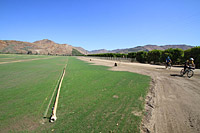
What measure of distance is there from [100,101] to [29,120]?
2265mm

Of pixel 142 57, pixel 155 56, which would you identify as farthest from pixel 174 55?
pixel 142 57

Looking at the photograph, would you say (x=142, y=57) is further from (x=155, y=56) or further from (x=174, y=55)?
(x=174, y=55)

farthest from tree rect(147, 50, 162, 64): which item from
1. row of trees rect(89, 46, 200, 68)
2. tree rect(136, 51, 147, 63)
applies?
tree rect(136, 51, 147, 63)

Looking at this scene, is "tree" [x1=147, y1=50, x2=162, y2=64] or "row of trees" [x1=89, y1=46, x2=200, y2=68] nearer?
"row of trees" [x1=89, y1=46, x2=200, y2=68]

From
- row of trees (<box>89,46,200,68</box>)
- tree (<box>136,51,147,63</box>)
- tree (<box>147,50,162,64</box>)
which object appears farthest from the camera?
tree (<box>136,51,147,63</box>)

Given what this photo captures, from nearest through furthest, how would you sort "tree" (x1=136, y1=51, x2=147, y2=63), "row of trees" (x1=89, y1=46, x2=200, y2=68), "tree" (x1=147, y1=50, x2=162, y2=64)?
"row of trees" (x1=89, y1=46, x2=200, y2=68) < "tree" (x1=147, y1=50, x2=162, y2=64) < "tree" (x1=136, y1=51, x2=147, y2=63)

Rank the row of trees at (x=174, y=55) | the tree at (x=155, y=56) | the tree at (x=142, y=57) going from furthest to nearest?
the tree at (x=142, y=57)
the tree at (x=155, y=56)
the row of trees at (x=174, y=55)

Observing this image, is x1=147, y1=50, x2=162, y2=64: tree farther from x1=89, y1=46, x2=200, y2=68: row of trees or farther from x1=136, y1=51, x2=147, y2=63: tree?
x1=136, y1=51, x2=147, y2=63: tree

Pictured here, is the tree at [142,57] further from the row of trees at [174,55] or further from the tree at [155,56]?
the tree at [155,56]

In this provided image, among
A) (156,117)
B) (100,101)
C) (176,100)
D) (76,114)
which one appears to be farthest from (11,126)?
(176,100)

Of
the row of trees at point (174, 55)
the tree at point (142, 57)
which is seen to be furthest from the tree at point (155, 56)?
the tree at point (142, 57)

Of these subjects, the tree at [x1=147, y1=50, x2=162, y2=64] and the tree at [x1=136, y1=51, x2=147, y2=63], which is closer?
the tree at [x1=147, y1=50, x2=162, y2=64]

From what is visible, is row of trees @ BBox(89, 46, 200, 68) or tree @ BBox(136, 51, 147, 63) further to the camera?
tree @ BBox(136, 51, 147, 63)

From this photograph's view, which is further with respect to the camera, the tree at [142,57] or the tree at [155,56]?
the tree at [142,57]
